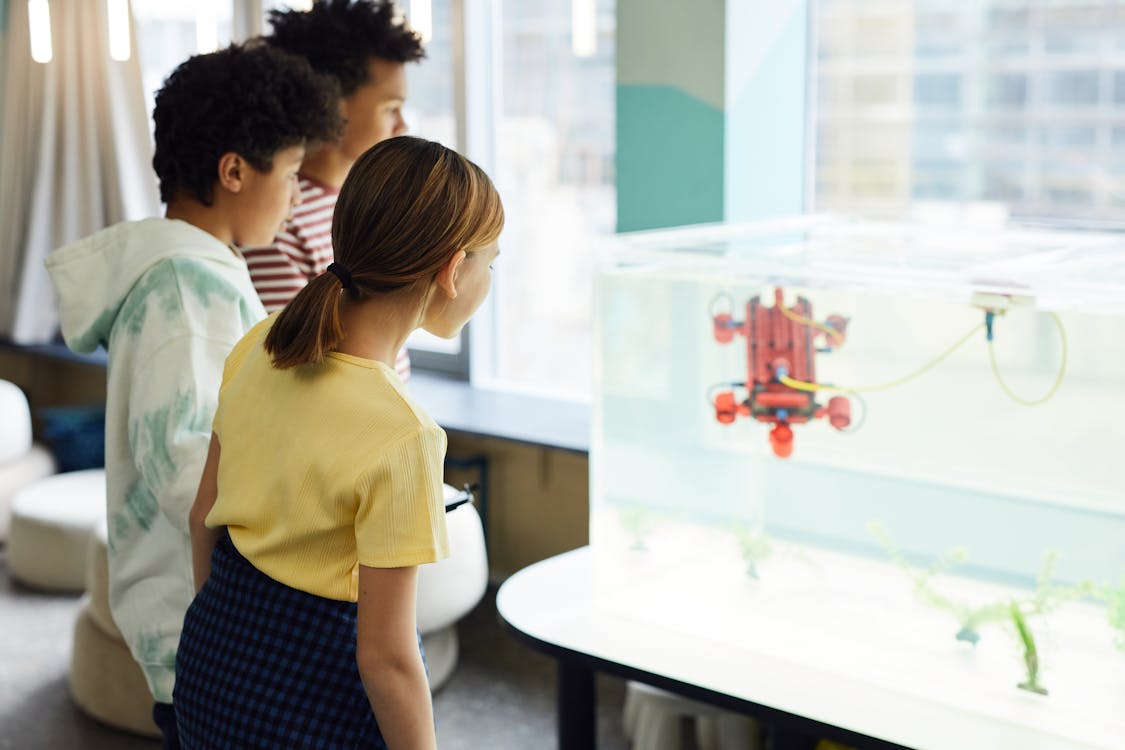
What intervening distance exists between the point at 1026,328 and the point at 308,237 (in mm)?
982

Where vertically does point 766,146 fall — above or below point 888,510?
above

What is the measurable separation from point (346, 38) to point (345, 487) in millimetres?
1091

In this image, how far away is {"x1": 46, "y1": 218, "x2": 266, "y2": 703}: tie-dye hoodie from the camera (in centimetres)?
138

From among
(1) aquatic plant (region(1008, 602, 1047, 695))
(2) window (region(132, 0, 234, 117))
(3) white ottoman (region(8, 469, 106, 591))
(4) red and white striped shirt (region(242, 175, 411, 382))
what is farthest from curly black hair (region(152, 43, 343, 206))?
(2) window (region(132, 0, 234, 117))

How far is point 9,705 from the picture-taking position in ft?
8.94

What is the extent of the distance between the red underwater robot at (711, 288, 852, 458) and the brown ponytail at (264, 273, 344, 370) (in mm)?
615

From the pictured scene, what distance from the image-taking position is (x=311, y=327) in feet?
3.67

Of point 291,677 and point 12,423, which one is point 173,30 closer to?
point 12,423

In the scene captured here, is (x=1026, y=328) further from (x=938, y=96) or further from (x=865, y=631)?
(x=938, y=96)

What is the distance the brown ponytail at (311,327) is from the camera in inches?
43.9

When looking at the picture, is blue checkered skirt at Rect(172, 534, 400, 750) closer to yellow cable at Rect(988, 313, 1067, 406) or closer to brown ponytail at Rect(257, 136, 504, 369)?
brown ponytail at Rect(257, 136, 504, 369)

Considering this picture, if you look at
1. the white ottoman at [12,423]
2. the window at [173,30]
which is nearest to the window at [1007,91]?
the window at [173,30]

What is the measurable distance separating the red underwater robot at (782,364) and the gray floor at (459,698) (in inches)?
44.2

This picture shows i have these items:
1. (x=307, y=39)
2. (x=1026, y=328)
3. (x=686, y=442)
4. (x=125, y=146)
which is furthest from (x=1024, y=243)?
(x=125, y=146)
